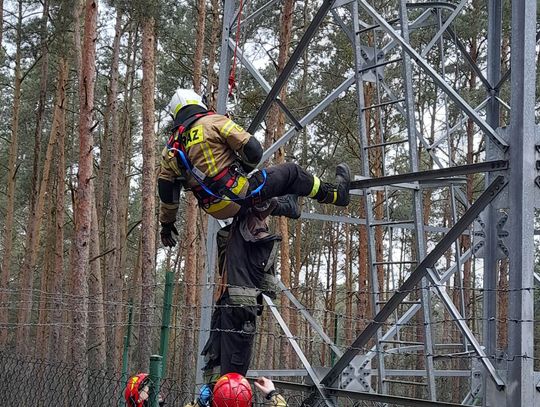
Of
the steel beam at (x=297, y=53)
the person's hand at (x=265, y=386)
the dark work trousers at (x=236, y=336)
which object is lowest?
the person's hand at (x=265, y=386)

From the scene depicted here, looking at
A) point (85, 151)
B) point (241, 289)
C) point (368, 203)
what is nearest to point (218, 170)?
point (241, 289)

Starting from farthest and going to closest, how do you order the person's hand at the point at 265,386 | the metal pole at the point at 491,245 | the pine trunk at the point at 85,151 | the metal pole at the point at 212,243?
1. the pine trunk at the point at 85,151
2. the metal pole at the point at 212,243
3. the metal pole at the point at 491,245
4. the person's hand at the point at 265,386

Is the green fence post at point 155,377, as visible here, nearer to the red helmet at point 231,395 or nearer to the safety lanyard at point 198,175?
the red helmet at point 231,395

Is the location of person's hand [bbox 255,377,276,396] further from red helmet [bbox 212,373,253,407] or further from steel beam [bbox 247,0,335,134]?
steel beam [bbox 247,0,335,134]

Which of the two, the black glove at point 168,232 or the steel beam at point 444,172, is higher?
the steel beam at point 444,172

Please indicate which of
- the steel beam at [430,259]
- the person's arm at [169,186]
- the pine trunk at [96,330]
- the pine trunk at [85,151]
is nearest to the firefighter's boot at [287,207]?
the person's arm at [169,186]

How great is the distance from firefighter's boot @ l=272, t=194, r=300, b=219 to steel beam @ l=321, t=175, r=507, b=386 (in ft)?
3.76

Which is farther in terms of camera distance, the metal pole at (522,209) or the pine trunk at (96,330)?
the pine trunk at (96,330)

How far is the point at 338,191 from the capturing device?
20.6 feet

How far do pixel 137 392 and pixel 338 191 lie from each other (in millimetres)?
2233

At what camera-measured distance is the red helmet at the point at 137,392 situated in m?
5.75

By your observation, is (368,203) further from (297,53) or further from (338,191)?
(297,53)

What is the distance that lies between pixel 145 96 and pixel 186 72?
7.71 metres

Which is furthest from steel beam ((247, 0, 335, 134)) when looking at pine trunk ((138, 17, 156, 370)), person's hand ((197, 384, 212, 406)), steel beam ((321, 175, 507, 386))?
pine trunk ((138, 17, 156, 370))
